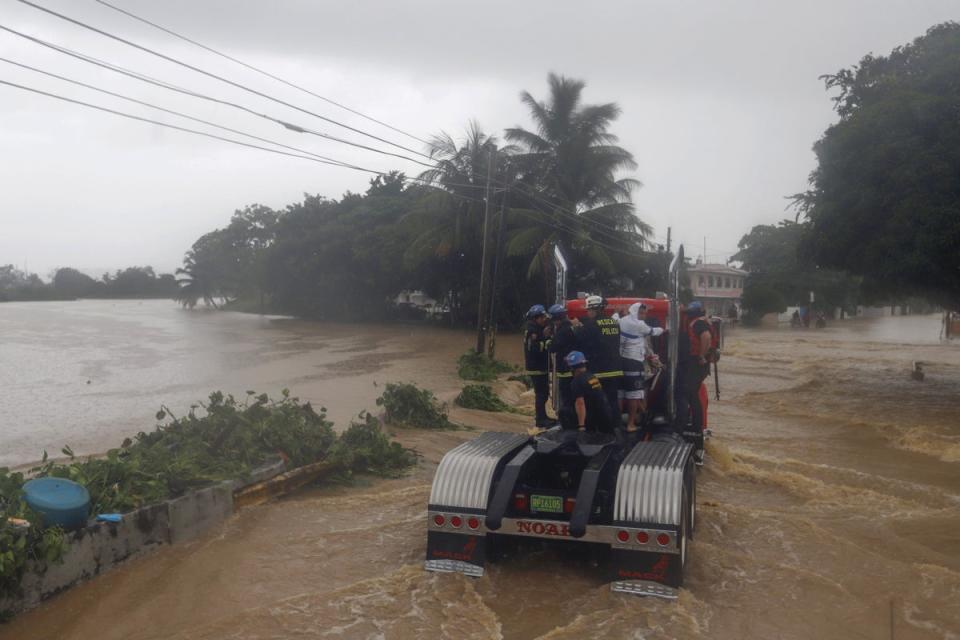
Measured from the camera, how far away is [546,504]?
598 cm

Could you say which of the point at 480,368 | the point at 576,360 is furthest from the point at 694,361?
the point at 480,368

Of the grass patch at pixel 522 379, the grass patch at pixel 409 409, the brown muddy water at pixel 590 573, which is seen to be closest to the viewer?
the brown muddy water at pixel 590 573

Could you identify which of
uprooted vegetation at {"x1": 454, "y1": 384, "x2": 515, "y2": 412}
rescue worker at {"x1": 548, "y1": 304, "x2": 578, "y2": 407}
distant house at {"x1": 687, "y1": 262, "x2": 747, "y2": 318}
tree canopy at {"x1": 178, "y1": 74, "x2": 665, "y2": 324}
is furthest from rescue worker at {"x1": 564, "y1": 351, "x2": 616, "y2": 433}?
distant house at {"x1": 687, "y1": 262, "x2": 747, "y2": 318}

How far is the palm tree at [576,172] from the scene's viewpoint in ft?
123

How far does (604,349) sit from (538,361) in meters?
1.55

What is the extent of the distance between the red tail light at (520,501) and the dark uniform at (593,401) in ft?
5.27

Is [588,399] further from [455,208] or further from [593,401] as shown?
[455,208]

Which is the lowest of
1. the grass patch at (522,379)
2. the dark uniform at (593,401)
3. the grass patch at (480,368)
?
the grass patch at (522,379)

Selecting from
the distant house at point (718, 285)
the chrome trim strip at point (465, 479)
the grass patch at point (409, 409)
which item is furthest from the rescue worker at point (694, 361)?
the distant house at point (718, 285)

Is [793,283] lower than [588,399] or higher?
higher

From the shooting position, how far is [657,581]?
5660 millimetres

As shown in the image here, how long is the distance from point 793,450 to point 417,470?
20.9 feet

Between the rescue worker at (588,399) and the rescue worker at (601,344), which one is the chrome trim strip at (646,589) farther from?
the rescue worker at (601,344)

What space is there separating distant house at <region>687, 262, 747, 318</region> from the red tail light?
59740mm
